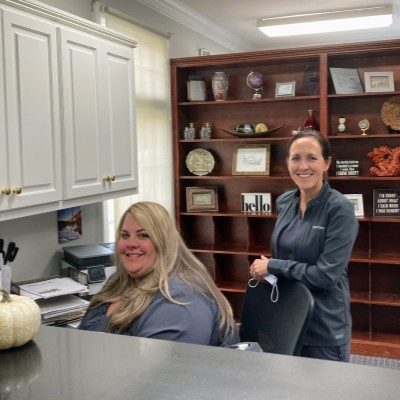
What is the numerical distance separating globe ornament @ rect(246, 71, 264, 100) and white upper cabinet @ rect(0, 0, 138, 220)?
1.41 meters

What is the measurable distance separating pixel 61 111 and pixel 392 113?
8.23 ft

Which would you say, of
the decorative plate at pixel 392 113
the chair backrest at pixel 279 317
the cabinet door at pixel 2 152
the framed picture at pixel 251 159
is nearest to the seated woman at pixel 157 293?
the chair backrest at pixel 279 317

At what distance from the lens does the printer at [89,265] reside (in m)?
2.81

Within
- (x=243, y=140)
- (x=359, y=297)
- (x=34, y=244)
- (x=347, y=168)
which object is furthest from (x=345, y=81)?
(x=34, y=244)

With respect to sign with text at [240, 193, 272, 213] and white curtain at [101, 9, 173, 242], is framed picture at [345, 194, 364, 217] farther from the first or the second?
white curtain at [101, 9, 173, 242]

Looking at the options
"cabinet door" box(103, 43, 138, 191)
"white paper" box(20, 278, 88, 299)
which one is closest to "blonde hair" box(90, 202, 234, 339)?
"white paper" box(20, 278, 88, 299)

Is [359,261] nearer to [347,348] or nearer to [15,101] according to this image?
[347,348]

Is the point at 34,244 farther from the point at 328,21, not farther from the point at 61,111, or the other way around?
the point at 328,21

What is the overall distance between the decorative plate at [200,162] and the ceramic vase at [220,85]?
0.46 m

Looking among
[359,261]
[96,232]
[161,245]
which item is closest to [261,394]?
[161,245]

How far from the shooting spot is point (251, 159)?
4.32m

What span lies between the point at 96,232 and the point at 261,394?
279 centimetres

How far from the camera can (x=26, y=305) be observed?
1.25 meters

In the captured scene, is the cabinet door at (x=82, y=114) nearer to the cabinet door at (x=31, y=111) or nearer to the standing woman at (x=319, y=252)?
the cabinet door at (x=31, y=111)
